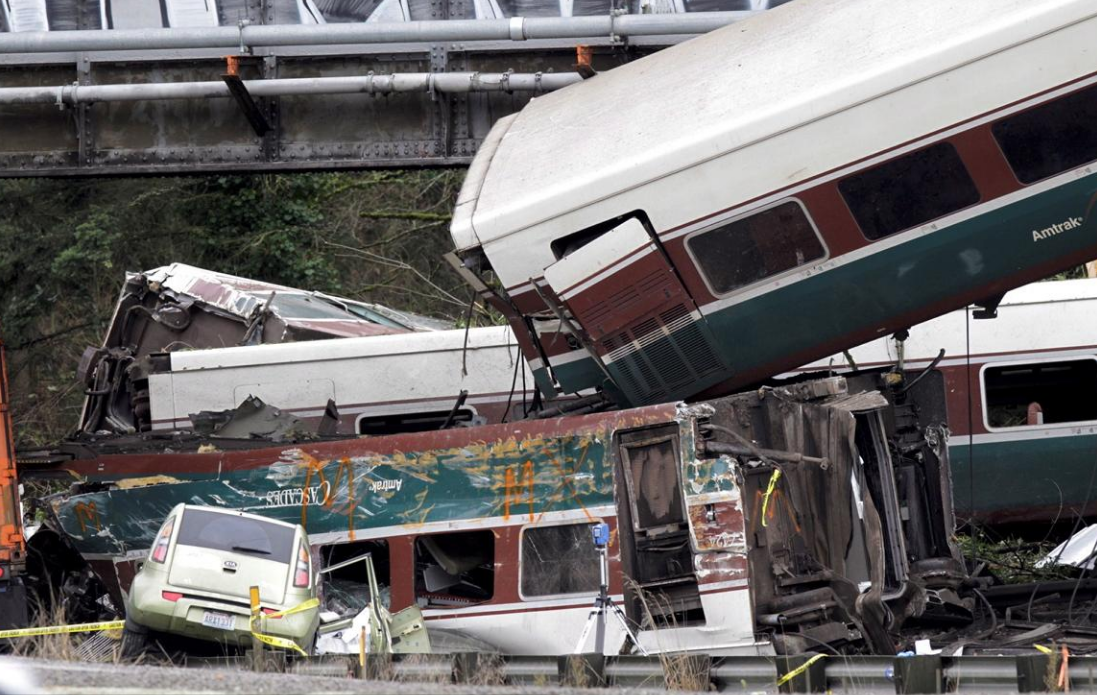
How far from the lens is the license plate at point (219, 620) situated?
10258mm

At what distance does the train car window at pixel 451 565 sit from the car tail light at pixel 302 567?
2.85 ft

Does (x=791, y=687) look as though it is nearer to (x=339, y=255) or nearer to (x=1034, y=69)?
(x=1034, y=69)

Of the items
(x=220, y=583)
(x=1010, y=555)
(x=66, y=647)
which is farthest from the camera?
(x=1010, y=555)

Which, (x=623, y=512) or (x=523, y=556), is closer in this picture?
(x=623, y=512)

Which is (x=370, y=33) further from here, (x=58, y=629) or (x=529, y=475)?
(x=58, y=629)

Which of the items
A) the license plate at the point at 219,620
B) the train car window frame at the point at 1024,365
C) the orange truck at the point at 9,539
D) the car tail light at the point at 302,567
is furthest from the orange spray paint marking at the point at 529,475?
the train car window frame at the point at 1024,365

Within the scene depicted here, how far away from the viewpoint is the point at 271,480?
11617mm

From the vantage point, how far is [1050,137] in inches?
405

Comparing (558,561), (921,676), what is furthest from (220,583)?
(921,676)

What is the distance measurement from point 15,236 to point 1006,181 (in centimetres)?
2028

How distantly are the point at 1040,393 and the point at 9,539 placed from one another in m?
10.0

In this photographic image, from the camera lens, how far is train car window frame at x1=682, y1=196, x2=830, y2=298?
10.7 m

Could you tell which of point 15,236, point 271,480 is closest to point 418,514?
point 271,480

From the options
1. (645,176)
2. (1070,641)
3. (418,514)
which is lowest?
(1070,641)
